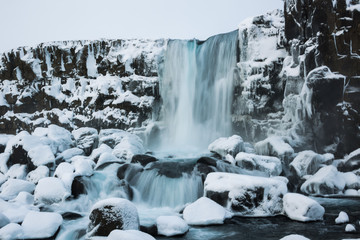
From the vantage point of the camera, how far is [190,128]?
17.8 metres

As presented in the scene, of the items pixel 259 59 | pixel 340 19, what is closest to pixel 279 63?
pixel 259 59

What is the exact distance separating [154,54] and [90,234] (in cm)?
1454

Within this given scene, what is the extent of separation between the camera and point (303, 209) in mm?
6836

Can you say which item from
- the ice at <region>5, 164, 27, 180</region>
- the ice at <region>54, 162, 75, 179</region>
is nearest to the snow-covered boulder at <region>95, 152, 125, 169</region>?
the ice at <region>54, 162, 75, 179</region>

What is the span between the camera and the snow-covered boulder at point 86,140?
1476 centimetres

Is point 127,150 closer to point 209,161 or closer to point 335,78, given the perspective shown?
point 209,161

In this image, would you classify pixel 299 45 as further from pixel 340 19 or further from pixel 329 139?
pixel 329 139

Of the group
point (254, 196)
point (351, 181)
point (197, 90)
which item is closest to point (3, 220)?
point (254, 196)

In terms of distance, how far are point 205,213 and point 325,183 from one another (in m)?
4.16

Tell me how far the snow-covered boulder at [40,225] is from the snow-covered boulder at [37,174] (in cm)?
458

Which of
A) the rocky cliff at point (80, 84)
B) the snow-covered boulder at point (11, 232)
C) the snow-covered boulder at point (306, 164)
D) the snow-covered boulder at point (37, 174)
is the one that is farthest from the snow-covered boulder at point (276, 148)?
the snow-covered boulder at point (11, 232)

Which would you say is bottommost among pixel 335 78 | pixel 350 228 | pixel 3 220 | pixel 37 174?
pixel 37 174

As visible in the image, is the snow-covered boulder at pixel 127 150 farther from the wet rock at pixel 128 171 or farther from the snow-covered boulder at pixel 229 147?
the snow-covered boulder at pixel 229 147

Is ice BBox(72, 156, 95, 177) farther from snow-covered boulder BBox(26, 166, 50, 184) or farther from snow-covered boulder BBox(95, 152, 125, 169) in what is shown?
snow-covered boulder BBox(26, 166, 50, 184)
